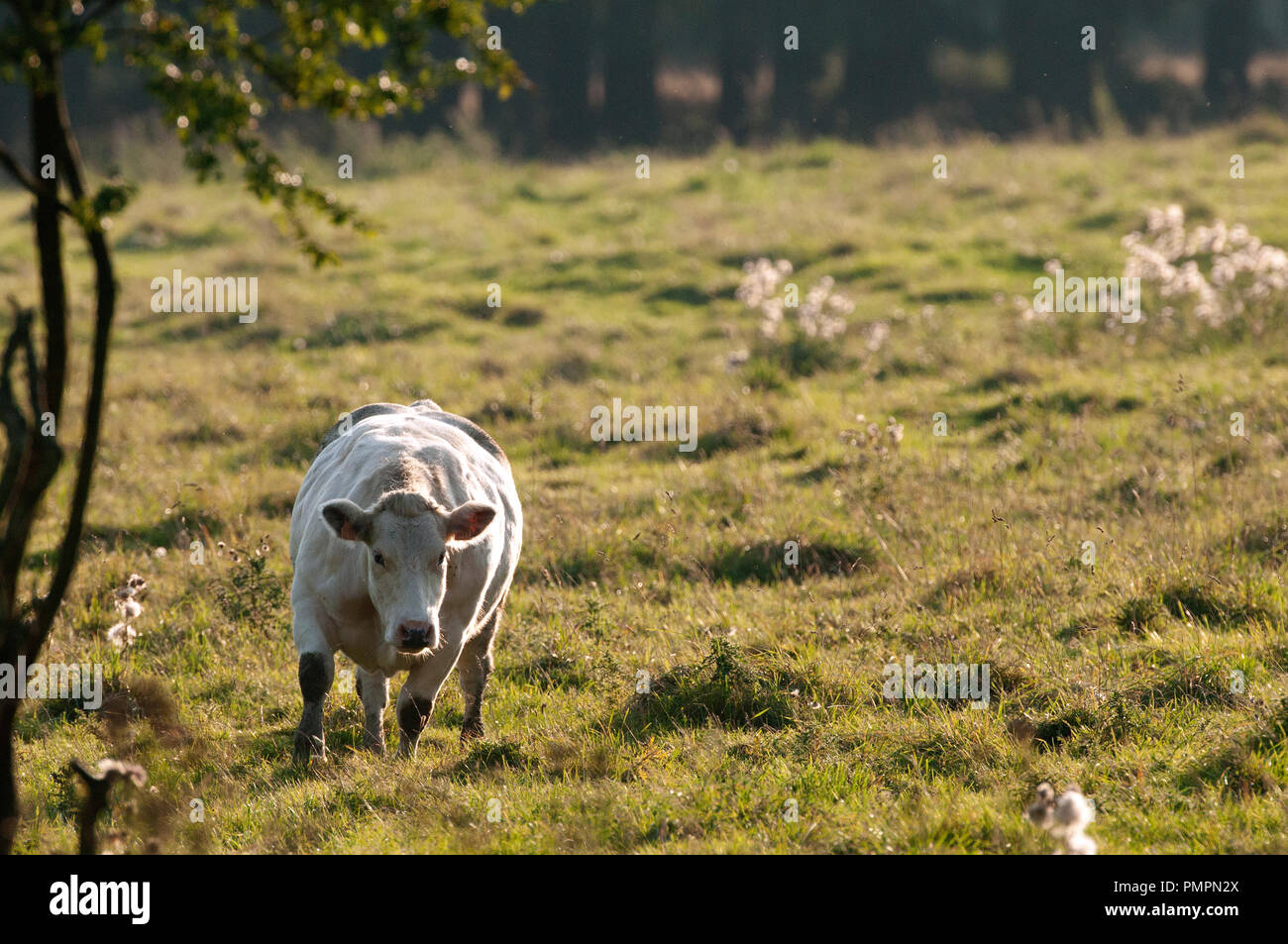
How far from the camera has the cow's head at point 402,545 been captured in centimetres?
601

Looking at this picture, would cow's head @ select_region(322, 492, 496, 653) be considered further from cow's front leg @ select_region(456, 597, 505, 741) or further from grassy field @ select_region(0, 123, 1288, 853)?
cow's front leg @ select_region(456, 597, 505, 741)

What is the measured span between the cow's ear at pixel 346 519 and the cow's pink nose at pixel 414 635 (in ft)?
1.85

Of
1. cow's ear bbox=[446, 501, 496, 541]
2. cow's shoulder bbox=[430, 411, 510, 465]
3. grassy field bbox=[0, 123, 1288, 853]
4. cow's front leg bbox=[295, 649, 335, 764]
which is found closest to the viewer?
grassy field bbox=[0, 123, 1288, 853]

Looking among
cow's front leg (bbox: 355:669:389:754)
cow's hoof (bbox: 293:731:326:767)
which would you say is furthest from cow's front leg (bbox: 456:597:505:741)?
cow's hoof (bbox: 293:731:326:767)

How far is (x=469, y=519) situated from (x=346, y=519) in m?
0.58

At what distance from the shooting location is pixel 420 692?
6.57 meters

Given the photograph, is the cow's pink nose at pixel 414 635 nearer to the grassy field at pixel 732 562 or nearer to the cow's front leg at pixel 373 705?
the grassy field at pixel 732 562

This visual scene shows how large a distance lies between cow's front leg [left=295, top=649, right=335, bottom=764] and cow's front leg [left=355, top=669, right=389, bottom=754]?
10.6 inches

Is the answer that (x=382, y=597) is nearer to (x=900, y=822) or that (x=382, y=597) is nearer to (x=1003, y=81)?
(x=900, y=822)

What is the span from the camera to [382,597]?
20.1 feet

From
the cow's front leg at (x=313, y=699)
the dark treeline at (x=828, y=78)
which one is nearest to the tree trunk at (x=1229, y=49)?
the dark treeline at (x=828, y=78)

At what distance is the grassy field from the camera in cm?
578

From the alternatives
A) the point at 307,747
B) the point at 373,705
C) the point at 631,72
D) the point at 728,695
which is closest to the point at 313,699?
the point at 307,747

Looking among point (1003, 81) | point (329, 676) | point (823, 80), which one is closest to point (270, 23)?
point (823, 80)
